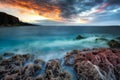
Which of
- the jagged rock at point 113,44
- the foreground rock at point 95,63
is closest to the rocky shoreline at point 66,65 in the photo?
the foreground rock at point 95,63

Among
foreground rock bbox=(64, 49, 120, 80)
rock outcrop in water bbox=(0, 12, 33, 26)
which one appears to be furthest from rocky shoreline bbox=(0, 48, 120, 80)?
rock outcrop in water bbox=(0, 12, 33, 26)

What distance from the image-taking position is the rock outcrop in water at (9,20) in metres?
2.30

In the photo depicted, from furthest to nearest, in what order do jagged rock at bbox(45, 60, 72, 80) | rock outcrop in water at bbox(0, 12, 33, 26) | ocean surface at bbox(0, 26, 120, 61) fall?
rock outcrop in water at bbox(0, 12, 33, 26) → ocean surface at bbox(0, 26, 120, 61) → jagged rock at bbox(45, 60, 72, 80)

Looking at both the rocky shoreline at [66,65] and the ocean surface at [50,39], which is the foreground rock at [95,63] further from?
the ocean surface at [50,39]

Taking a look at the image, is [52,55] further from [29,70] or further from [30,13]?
[30,13]

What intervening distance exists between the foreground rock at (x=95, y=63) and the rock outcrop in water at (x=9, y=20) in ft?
3.06

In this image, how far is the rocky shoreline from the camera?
1.92m

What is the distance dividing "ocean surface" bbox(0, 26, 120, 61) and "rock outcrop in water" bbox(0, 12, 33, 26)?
0.25 feet

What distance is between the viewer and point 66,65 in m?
2.02

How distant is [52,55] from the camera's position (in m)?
2.07

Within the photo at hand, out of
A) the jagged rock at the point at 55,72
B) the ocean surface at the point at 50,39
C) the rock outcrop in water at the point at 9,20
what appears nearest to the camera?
the jagged rock at the point at 55,72

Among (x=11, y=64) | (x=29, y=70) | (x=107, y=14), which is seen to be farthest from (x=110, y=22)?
(x=11, y=64)

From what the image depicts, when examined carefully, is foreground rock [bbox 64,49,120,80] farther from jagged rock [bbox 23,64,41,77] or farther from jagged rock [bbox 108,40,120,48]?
jagged rock [bbox 23,64,41,77]

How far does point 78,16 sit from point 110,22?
0.54m
